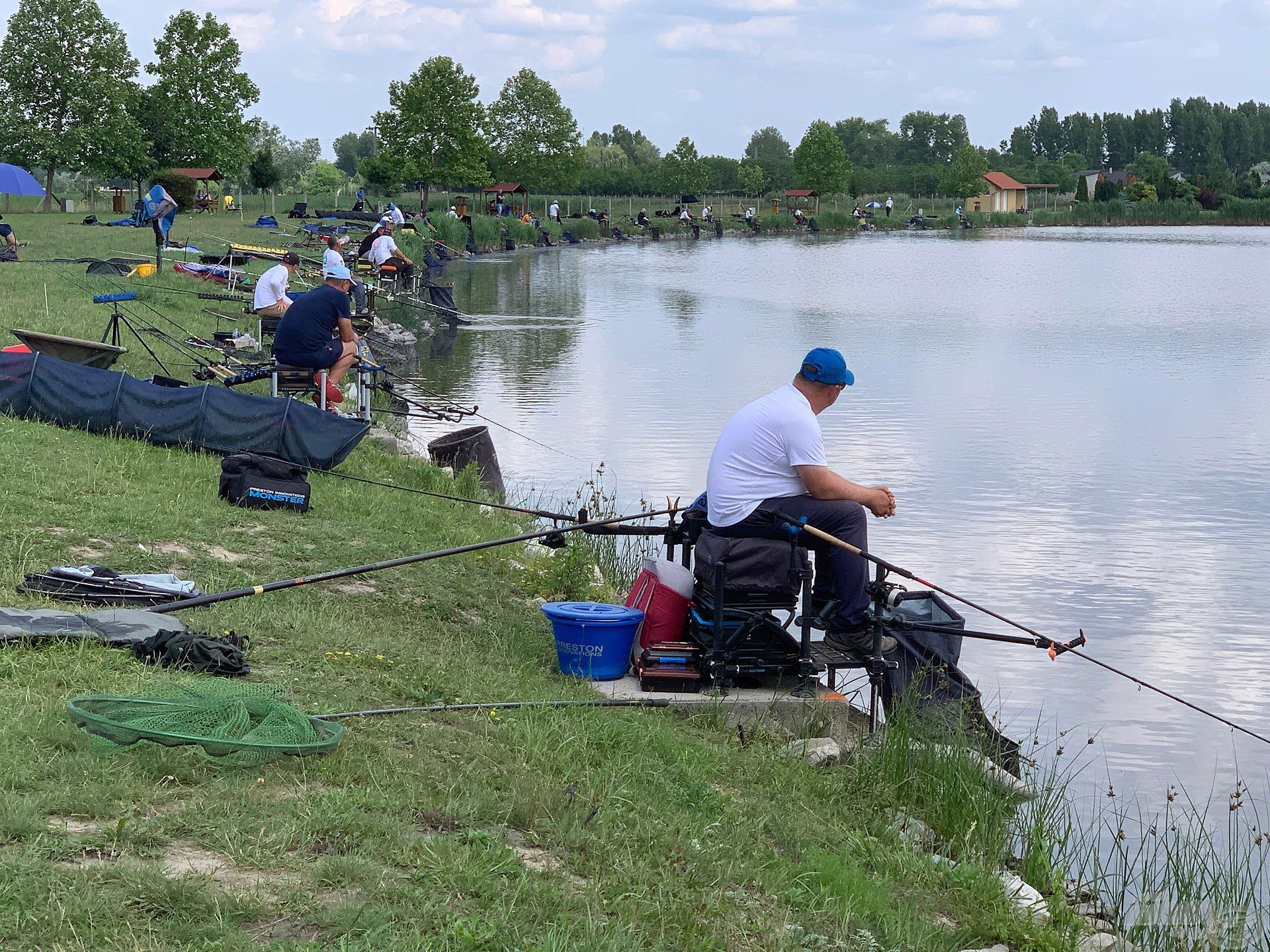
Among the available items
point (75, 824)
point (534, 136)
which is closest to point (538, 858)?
point (75, 824)

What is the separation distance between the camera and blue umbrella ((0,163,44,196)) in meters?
30.9

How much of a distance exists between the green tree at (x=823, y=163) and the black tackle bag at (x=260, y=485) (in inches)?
4074

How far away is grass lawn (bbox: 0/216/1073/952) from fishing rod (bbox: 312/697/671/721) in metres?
0.05

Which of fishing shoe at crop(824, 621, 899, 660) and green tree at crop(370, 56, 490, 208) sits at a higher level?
green tree at crop(370, 56, 490, 208)

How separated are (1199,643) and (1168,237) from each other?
74442 millimetres

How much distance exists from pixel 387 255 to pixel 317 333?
596 inches

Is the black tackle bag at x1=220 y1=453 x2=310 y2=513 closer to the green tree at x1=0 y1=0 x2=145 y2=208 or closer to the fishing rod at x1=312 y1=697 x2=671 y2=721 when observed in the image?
the fishing rod at x1=312 y1=697 x2=671 y2=721

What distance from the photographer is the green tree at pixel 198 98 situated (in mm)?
58344

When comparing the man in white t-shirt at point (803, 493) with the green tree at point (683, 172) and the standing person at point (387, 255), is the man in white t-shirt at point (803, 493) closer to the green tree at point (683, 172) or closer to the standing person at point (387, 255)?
the standing person at point (387, 255)

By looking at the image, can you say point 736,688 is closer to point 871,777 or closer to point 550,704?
point 871,777

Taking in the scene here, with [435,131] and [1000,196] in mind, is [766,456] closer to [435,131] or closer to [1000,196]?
[435,131]

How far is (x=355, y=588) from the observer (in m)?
7.74

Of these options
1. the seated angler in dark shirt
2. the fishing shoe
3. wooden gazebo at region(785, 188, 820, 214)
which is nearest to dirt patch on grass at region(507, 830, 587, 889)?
the fishing shoe

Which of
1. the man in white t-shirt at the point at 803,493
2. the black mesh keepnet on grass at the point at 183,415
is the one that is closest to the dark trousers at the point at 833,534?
the man in white t-shirt at the point at 803,493
